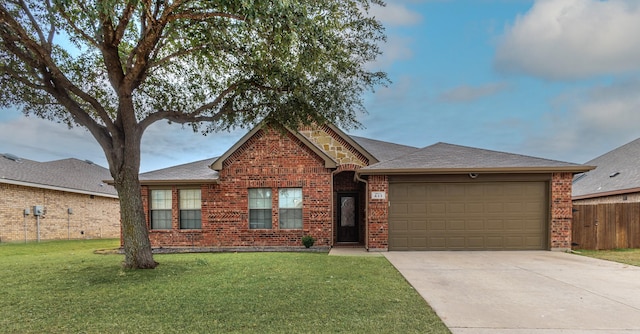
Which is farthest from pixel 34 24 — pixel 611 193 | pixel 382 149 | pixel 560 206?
pixel 611 193

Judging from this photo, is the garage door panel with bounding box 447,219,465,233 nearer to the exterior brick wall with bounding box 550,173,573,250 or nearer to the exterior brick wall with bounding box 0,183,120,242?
the exterior brick wall with bounding box 550,173,573,250

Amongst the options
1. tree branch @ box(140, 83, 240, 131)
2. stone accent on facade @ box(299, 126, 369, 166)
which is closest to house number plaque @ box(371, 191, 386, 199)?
stone accent on facade @ box(299, 126, 369, 166)

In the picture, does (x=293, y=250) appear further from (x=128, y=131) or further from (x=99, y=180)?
(x=99, y=180)

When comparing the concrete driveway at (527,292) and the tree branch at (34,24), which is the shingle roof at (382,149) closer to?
the concrete driveway at (527,292)

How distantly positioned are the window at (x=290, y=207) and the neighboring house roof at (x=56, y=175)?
1390cm

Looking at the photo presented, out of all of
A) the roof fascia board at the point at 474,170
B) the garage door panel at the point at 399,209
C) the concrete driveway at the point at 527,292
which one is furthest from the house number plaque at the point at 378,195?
the concrete driveway at the point at 527,292

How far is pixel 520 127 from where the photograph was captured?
765 inches

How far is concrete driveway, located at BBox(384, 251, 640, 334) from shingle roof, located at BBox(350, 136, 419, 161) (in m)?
4.78

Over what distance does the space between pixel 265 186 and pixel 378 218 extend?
4.17 metres

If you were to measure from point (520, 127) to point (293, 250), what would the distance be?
16.0m

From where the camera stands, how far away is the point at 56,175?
1953 centimetres

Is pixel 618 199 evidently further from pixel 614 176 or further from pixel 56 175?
pixel 56 175

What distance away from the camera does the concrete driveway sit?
412 cm

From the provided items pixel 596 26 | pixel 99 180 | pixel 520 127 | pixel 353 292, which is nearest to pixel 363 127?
pixel 353 292
